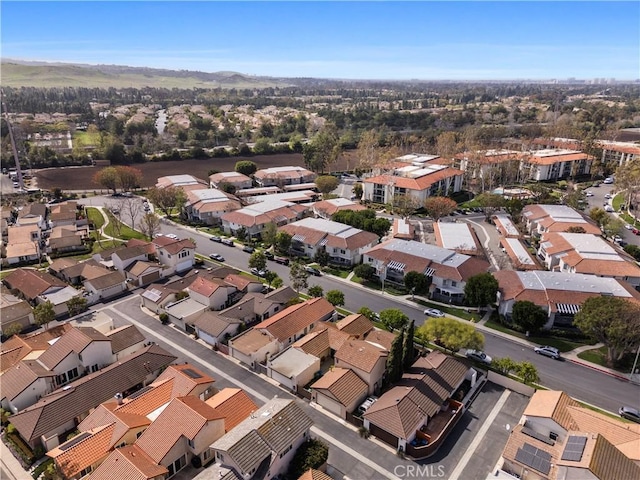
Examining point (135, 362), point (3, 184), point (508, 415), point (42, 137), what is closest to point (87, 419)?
point (135, 362)

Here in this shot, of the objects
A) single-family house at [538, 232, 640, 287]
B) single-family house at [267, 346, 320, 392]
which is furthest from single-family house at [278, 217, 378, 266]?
Result: single-family house at [538, 232, 640, 287]

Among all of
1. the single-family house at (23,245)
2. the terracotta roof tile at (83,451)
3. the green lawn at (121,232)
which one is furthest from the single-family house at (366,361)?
the single-family house at (23,245)

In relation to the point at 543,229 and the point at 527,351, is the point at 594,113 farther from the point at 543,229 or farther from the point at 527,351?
the point at 527,351

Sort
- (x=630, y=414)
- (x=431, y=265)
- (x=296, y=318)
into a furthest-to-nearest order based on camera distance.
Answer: (x=431, y=265), (x=296, y=318), (x=630, y=414)

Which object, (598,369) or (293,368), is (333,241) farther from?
(598,369)

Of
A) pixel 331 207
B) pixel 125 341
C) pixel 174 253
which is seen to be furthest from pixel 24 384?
pixel 331 207

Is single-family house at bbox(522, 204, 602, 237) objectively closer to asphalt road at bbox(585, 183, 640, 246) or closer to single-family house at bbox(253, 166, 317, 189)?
asphalt road at bbox(585, 183, 640, 246)
